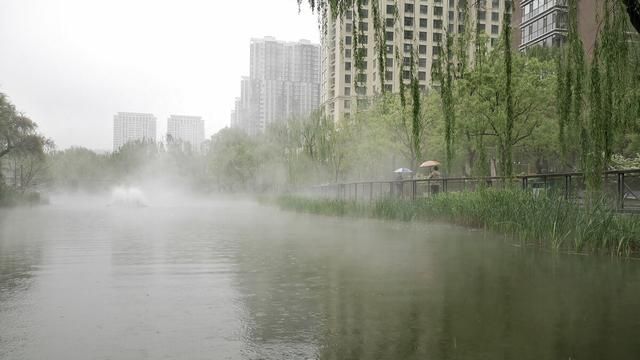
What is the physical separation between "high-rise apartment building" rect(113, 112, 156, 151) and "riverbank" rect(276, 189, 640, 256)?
17741 cm

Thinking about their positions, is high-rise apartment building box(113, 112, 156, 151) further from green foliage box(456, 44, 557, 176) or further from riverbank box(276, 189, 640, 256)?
riverbank box(276, 189, 640, 256)

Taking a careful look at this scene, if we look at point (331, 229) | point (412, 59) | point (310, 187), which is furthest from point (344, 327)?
point (310, 187)

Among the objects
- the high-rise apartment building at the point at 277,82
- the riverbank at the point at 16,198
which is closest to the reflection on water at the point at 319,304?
the riverbank at the point at 16,198

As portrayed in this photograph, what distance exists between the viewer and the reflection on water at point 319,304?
181 inches

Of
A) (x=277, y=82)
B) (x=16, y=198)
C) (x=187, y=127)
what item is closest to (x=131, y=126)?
(x=187, y=127)

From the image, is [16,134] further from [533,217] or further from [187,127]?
[187,127]

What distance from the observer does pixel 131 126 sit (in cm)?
18625

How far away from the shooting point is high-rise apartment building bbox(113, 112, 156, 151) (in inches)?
7288

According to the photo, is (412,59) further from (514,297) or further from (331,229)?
(331,229)

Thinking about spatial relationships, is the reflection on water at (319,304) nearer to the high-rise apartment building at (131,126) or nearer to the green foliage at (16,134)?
the green foliage at (16,134)

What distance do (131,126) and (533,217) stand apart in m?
189

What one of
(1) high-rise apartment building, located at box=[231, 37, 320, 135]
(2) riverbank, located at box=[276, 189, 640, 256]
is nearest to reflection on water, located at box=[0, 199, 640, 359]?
(2) riverbank, located at box=[276, 189, 640, 256]

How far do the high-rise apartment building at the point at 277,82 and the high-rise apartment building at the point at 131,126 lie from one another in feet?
206

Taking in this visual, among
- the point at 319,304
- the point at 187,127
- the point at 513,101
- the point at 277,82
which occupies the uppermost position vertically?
the point at 277,82
